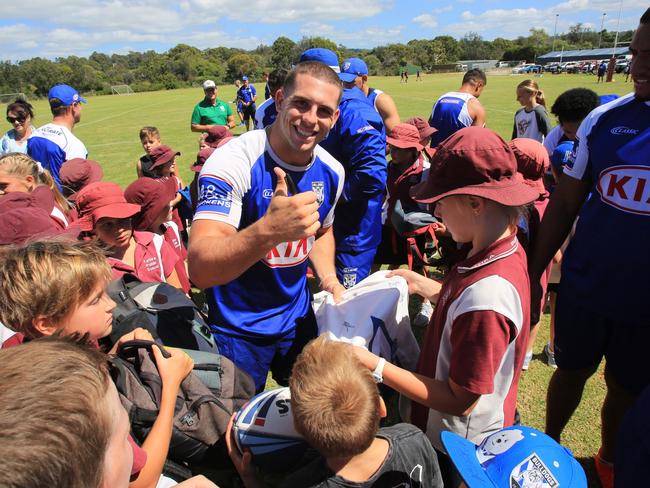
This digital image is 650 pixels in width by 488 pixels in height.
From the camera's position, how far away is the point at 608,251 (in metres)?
2.24

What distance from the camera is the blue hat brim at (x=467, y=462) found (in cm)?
150

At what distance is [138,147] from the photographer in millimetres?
16344

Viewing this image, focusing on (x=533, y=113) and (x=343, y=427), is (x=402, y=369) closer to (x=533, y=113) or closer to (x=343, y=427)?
(x=343, y=427)

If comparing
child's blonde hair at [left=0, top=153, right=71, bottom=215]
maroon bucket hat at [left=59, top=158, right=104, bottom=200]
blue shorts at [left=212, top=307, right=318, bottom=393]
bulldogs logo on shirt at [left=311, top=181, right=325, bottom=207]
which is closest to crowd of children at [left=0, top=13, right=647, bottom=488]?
bulldogs logo on shirt at [left=311, top=181, right=325, bottom=207]

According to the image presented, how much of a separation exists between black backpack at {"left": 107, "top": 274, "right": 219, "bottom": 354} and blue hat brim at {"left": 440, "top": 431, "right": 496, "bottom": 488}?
4.52ft

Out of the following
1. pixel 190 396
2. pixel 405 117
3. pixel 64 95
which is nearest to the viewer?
pixel 190 396

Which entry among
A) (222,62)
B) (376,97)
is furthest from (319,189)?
(222,62)

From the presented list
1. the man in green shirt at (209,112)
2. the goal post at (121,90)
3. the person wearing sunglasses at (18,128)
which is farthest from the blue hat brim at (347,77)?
the goal post at (121,90)

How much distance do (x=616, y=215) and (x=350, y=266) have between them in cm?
230

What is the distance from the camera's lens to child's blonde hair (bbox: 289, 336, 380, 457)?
61.7 inches

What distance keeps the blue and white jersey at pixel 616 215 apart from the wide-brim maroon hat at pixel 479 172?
2.55 ft

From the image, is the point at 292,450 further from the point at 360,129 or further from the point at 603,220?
the point at 360,129

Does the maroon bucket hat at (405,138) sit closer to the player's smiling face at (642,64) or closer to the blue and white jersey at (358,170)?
the blue and white jersey at (358,170)

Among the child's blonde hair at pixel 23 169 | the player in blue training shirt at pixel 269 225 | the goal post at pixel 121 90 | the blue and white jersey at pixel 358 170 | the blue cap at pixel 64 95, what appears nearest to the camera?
the player in blue training shirt at pixel 269 225
